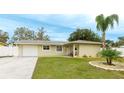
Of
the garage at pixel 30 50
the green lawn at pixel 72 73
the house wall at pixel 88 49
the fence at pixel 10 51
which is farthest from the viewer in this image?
the garage at pixel 30 50

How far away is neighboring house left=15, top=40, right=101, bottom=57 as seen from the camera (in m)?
27.0

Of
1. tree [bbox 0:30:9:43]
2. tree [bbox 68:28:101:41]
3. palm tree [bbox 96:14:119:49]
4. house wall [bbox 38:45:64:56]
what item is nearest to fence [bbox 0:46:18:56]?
house wall [bbox 38:45:64:56]

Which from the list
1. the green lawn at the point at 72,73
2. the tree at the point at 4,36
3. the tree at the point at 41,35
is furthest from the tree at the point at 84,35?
the green lawn at the point at 72,73

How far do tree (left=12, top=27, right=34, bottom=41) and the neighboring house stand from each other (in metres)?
18.8

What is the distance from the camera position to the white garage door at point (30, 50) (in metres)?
29.1

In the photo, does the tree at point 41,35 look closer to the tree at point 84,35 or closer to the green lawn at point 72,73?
the tree at point 84,35

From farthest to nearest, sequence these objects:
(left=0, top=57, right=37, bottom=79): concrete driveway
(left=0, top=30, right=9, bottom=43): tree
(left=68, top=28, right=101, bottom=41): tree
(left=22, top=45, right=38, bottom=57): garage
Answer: (left=0, top=30, right=9, bottom=43): tree
(left=68, top=28, right=101, bottom=41): tree
(left=22, top=45, right=38, bottom=57): garage
(left=0, top=57, right=37, bottom=79): concrete driveway

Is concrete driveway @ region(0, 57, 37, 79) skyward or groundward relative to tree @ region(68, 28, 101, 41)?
groundward

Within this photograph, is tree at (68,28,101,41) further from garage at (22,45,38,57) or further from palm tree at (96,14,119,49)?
palm tree at (96,14,119,49)

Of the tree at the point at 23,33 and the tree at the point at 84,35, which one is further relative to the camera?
the tree at the point at 23,33

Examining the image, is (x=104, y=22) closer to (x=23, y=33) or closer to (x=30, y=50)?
(x=30, y=50)

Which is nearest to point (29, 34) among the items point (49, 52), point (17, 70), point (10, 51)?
point (10, 51)

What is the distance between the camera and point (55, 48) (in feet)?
98.2
